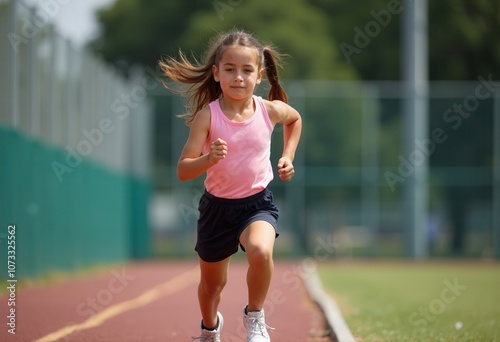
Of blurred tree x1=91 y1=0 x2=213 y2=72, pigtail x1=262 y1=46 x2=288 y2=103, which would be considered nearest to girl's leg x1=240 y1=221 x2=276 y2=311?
pigtail x1=262 y1=46 x2=288 y2=103

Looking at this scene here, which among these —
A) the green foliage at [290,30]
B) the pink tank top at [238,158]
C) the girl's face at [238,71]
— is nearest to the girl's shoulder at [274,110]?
the pink tank top at [238,158]

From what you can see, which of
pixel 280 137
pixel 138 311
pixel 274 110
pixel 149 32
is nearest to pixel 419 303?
pixel 138 311

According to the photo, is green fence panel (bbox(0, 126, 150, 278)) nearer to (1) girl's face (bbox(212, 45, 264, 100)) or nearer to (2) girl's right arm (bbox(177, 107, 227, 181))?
(2) girl's right arm (bbox(177, 107, 227, 181))

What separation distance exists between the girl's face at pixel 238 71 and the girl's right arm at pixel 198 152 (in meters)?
0.25

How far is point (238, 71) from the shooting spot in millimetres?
7934

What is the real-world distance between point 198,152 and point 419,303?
7.49m

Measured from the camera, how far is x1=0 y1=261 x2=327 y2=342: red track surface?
9.88m

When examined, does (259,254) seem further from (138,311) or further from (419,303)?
(419,303)

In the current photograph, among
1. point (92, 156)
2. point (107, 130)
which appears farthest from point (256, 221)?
point (107, 130)

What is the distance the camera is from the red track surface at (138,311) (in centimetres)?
988

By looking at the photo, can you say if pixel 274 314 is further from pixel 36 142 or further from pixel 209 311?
pixel 36 142

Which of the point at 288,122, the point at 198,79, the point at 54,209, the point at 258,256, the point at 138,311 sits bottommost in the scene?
the point at 138,311

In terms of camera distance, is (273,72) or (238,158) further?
(273,72)

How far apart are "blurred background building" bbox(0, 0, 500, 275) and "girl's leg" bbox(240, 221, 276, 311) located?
92.7 inches
